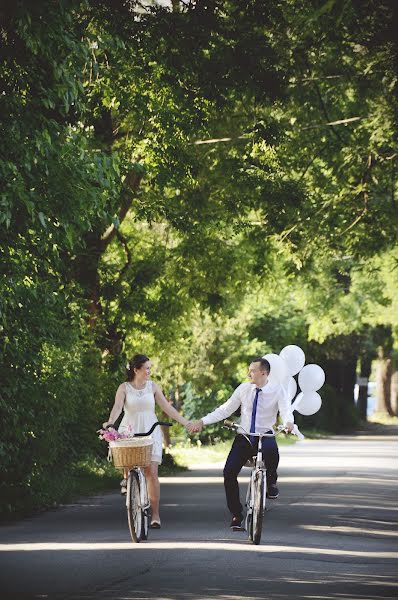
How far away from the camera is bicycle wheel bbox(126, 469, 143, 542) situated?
1381 centimetres

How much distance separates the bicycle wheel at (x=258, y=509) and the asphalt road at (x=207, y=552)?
0.17 m

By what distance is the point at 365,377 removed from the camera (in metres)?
77.0

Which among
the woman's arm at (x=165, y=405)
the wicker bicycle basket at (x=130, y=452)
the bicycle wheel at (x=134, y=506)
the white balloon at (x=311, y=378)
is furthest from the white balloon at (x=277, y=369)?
the wicker bicycle basket at (x=130, y=452)

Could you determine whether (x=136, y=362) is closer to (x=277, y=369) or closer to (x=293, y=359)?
(x=277, y=369)

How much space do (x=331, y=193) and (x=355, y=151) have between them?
2572 millimetres

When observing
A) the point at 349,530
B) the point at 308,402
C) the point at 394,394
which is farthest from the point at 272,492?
the point at 394,394

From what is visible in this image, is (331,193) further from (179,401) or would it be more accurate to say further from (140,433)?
(179,401)

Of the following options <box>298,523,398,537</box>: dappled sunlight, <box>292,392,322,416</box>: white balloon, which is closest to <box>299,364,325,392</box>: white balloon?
<box>292,392,322,416</box>: white balloon

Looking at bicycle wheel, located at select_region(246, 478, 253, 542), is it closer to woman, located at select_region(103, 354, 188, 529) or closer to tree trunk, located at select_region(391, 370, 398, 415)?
woman, located at select_region(103, 354, 188, 529)

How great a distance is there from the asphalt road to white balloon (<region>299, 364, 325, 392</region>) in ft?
5.26

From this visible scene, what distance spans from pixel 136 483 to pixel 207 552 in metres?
1.22

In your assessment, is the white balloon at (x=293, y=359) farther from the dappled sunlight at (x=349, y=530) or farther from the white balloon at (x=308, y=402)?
the dappled sunlight at (x=349, y=530)

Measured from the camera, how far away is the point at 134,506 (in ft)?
45.4

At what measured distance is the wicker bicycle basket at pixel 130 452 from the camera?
13.6 meters
